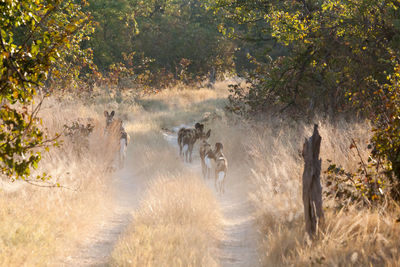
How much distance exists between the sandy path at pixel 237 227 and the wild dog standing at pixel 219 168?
0.16 m

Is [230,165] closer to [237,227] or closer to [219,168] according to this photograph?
[219,168]

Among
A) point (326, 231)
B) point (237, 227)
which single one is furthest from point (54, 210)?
point (326, 231)

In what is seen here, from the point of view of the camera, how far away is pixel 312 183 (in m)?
4.88

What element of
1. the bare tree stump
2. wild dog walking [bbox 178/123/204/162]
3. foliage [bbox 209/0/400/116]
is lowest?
the bare tree stump

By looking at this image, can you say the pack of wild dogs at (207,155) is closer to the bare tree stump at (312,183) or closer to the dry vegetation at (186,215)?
Result: the dry vegetation at (186,215)

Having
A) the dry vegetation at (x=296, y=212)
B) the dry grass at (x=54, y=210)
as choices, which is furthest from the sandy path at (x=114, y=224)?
the dry vegetation at (x=296, y=212)

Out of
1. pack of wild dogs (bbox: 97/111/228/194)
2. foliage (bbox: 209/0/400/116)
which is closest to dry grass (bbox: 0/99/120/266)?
pack of wild dogs (bbox: 97/111/228/194)

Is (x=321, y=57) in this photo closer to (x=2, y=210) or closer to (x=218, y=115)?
(x=218, y=115)

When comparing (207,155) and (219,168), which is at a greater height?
(207,155)

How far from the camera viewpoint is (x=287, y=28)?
1072 cm

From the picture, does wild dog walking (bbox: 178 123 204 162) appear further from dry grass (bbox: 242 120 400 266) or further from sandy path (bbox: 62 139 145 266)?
dry grass (bbox: 242 120 400 266)

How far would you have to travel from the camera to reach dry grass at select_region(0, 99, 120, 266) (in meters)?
5.46

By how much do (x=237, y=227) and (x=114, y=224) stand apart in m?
2.08

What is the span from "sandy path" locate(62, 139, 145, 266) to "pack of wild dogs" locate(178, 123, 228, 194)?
1578 millimetres
